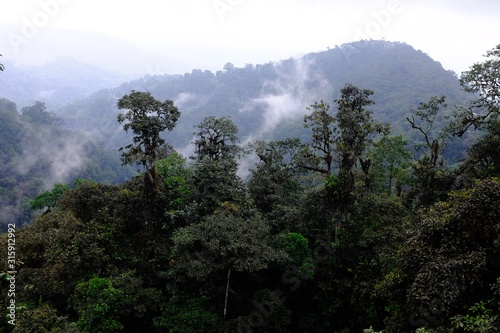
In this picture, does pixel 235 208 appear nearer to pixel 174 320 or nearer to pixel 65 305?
pixel 174 320

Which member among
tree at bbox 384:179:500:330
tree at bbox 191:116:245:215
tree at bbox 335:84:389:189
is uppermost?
tree at bbox 335:84:389:189

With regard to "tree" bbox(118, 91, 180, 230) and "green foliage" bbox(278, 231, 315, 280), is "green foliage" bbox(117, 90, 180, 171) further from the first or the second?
"green foliage" bbox(278, 231, 315, 280)

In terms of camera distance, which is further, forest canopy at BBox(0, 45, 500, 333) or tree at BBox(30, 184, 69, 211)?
tree at BBox(30, 184, 69, 211)

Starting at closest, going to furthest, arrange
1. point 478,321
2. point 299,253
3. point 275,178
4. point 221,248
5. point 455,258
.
Answer: 1. point 478,321
2. point 455,258
3. point 221,248
4. point 299,253
5. point 275,178

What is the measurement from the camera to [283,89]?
403ft

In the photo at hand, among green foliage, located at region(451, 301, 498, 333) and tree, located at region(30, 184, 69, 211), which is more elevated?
tree, located at region(30, 184, 69, 211)

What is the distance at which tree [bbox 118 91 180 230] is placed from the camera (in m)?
14.1

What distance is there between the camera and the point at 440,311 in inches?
243

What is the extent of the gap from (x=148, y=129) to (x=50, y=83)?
18044cm

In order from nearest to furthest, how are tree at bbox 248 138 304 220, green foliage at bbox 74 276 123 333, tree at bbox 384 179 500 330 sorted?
tree at bbox 384 179 500 330
green foliage at bbox 74 276 123 333
tree at bbox 248 138 304 220

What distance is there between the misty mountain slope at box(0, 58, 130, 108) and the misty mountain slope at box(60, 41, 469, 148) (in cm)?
3001

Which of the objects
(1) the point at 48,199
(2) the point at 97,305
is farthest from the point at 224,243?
(1) the point at 48,199

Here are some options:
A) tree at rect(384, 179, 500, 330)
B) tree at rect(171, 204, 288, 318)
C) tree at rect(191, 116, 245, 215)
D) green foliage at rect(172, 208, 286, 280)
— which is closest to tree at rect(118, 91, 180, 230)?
tree at rect(191, 116, 245, 215)

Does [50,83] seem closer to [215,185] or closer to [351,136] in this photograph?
[215,185]
